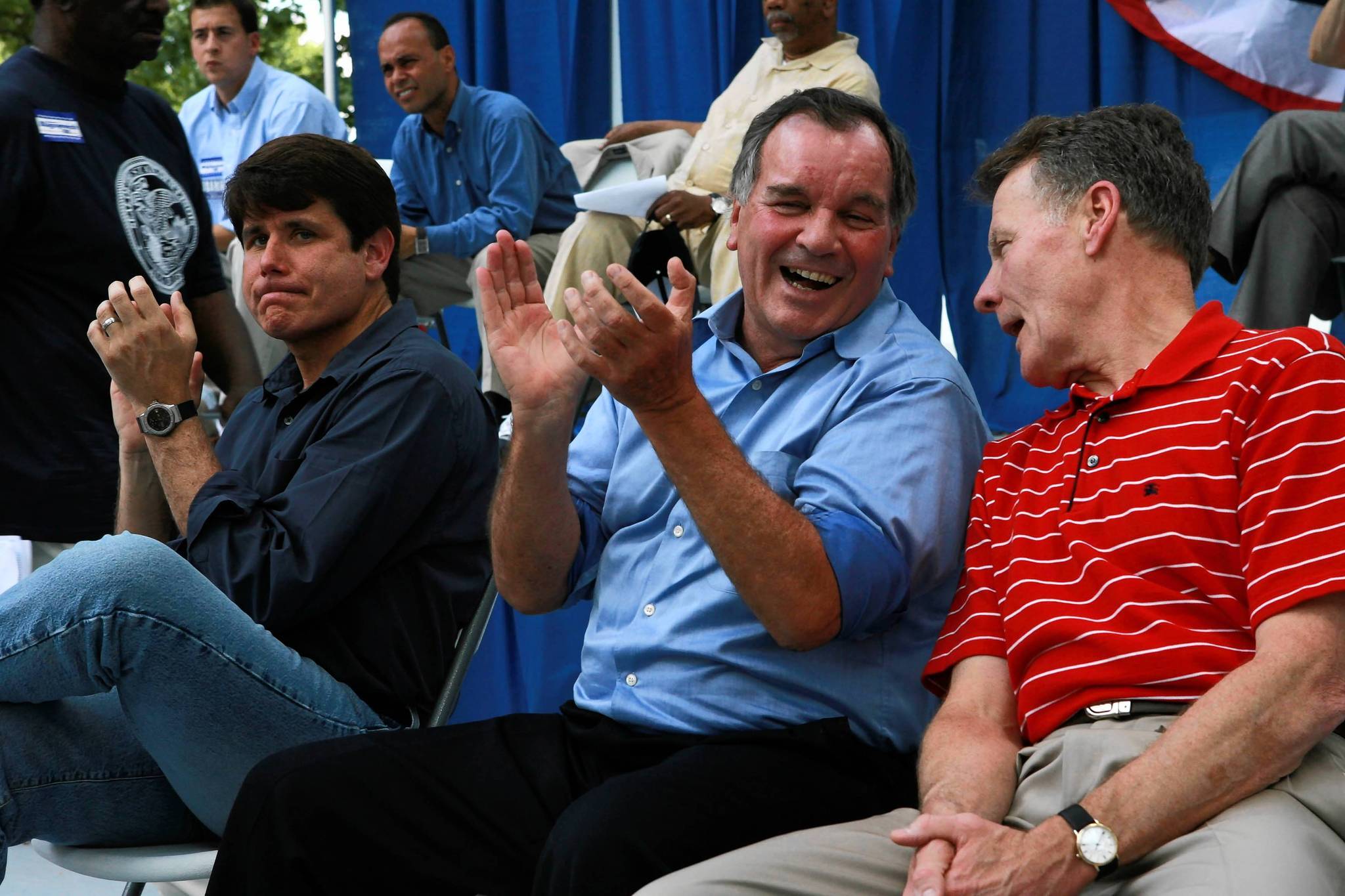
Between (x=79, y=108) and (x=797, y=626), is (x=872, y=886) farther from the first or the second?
(x=79, y=108)

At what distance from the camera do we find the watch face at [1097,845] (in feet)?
4.11

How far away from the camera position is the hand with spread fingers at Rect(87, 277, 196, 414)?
82.4 inches

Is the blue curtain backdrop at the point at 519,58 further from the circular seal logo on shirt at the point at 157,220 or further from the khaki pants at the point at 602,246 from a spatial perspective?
the circular seal logo on shirt at the point at 157,220

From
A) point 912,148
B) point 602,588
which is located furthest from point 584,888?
point 912,148

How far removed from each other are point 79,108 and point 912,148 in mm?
3092

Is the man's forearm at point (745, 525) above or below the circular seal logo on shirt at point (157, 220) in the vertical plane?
below

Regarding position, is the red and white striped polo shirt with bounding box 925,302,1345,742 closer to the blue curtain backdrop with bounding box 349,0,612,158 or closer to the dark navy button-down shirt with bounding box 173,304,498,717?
the dark navy button-down shirt with bounding box 173,304,498,717

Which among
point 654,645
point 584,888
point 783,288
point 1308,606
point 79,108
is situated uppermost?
point 79,108

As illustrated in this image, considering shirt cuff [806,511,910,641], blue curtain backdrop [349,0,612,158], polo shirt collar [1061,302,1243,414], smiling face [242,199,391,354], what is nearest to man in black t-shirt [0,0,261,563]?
smiling face [242,199,391,354]

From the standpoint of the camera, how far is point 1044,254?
1628 mm

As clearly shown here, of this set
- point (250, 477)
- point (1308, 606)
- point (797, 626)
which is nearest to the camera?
point (1308, 606)

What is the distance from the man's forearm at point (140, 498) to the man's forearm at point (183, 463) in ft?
0.89

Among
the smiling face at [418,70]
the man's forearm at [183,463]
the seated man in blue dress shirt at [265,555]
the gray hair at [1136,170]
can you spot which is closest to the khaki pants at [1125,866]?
the gray hair at [1136,170]

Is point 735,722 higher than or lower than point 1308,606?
lower
